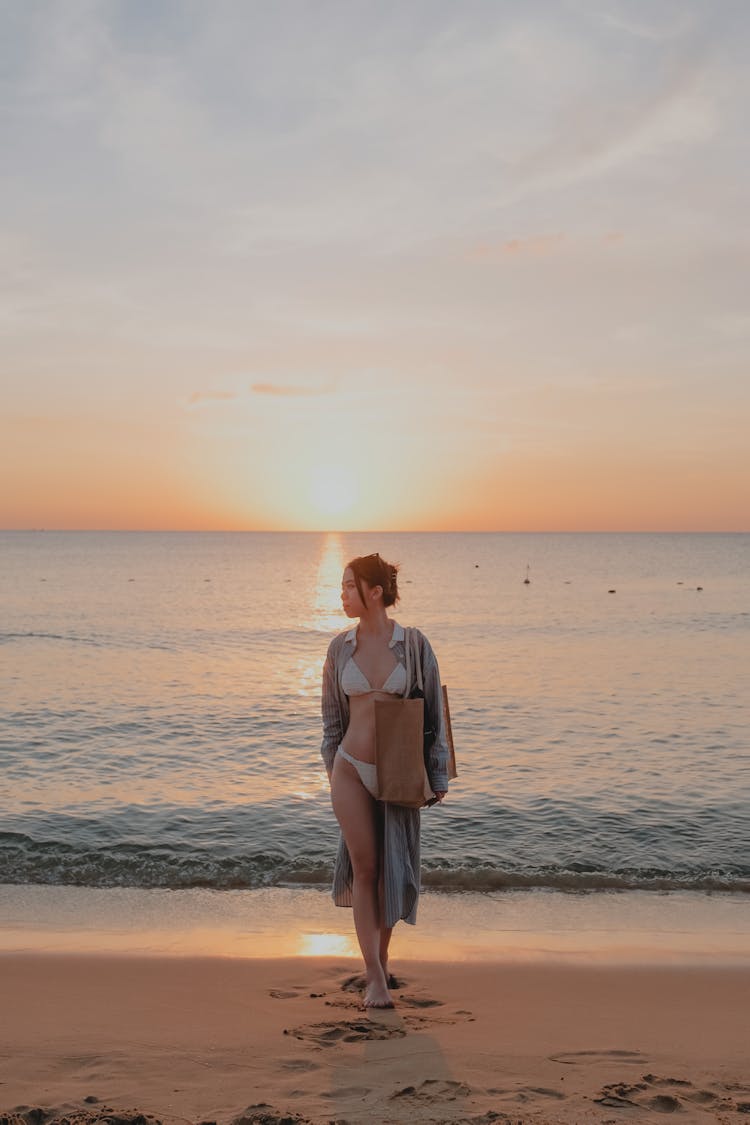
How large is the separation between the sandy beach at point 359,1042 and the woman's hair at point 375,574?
92.4 inches

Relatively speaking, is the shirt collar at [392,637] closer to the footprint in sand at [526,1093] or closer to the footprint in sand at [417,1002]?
the footprint in sand at [417,1002]

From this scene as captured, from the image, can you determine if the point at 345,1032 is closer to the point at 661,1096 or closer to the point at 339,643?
the point at 661,1096

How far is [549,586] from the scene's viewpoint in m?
74.2

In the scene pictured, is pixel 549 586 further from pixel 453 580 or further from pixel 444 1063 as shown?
pixel 444 1063

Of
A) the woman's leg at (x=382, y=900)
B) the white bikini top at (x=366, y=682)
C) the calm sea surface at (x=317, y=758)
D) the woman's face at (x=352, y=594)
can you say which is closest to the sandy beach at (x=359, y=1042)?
the woman's leg at (x=382, y=900)

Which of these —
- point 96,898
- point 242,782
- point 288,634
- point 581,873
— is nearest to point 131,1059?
point 96,898

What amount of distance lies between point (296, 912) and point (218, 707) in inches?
498

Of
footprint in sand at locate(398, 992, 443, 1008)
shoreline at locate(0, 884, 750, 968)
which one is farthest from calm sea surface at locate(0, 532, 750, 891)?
footprint in sand at locate(398, 992, 443, 1008)

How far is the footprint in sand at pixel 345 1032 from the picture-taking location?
498 cm

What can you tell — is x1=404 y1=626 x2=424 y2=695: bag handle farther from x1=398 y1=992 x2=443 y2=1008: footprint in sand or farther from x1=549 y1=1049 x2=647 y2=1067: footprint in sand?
x1=549 y1=1049 x2=647 y2=1067: footprint in sand

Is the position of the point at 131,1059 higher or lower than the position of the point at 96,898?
higher

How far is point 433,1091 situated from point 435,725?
186 cm

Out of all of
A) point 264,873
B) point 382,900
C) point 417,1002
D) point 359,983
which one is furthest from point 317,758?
point 382,900

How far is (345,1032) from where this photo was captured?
16.7ft
